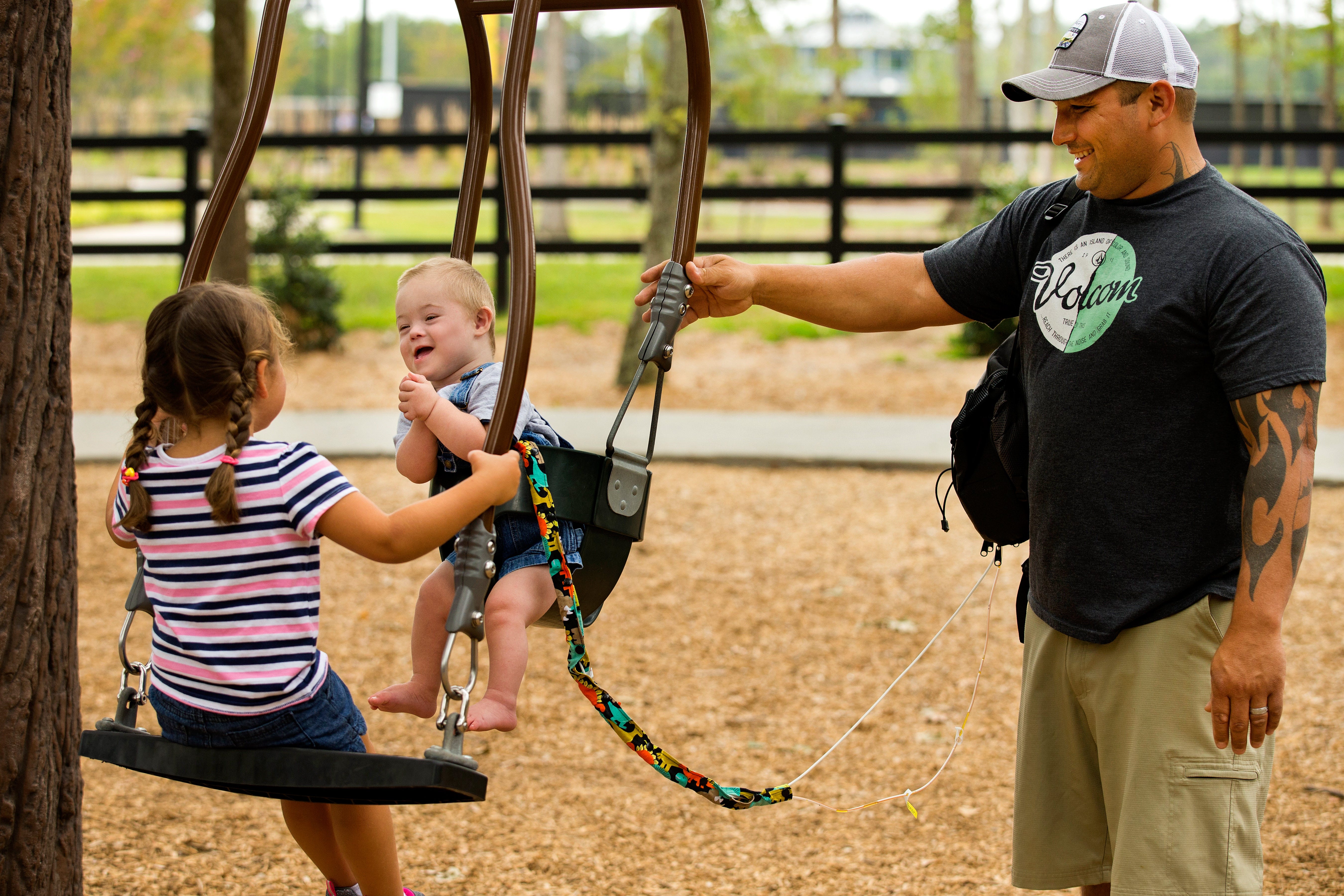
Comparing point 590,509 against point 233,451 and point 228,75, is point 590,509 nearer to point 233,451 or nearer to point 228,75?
point 233,451

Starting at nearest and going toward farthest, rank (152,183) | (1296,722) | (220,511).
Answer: (220,511), (1296,722), (152,183)

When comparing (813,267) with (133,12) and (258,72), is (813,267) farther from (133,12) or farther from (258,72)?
(133,12)

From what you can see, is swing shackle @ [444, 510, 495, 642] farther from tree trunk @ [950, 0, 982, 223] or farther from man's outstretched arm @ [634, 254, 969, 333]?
tree trunk @ [950, 0, 982, 223]

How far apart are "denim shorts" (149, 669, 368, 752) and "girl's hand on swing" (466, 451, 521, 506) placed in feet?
1.44

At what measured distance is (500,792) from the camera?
12.3 feet

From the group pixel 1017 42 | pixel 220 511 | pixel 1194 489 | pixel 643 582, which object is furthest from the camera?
pixel 1017 42

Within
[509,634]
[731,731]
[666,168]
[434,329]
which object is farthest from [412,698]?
[666,168]

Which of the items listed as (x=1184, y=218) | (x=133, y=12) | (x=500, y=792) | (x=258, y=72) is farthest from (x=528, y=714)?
(x=133, y=12)

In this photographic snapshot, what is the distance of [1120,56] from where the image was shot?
85.0 inches

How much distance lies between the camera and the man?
79.0 inches

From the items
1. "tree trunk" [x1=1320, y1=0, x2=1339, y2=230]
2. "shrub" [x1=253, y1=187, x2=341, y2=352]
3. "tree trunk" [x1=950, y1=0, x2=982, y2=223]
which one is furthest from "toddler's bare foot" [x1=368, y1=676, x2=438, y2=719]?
"tree trunk" [x1=950, y1=0, x2=982, y2=223]

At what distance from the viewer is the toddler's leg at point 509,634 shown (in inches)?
88.1

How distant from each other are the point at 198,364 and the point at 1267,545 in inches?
67.8

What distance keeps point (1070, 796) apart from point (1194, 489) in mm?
669
